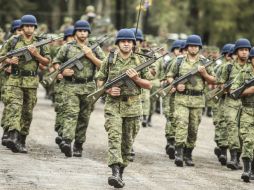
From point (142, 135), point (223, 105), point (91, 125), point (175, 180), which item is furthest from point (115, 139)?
point (91, 125)

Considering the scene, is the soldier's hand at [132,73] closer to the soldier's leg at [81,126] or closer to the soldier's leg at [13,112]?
the soldier's leg at [81,126]

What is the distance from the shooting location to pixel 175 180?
13.8 metres

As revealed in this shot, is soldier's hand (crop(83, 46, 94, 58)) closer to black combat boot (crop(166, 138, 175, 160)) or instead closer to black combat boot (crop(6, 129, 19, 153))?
black combat boot (crop(6, 129, 19, 153))

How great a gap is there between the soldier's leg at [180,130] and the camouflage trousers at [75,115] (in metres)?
1.53

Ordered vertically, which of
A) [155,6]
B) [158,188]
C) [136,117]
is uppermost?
[155,6]

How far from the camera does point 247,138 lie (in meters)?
14.3

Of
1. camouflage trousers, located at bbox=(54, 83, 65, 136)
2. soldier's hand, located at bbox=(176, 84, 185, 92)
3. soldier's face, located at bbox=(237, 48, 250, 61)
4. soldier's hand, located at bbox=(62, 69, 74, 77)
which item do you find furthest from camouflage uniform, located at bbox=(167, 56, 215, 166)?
camouflage trousers, located at bbox=(54, 83, 65, 136)

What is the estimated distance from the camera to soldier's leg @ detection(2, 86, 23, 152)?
15492mm

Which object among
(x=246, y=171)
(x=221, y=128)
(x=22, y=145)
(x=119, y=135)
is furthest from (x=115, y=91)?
(x=221, y=128)

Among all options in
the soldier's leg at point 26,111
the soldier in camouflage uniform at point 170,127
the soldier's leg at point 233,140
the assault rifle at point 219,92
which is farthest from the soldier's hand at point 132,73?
the soldier in camouflage uniform at point 170,127

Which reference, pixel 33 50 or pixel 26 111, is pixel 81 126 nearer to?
pixel 26 111

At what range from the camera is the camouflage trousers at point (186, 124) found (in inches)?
617

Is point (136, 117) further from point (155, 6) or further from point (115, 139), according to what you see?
point (155, 6)

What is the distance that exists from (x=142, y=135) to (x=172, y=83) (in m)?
5.24
